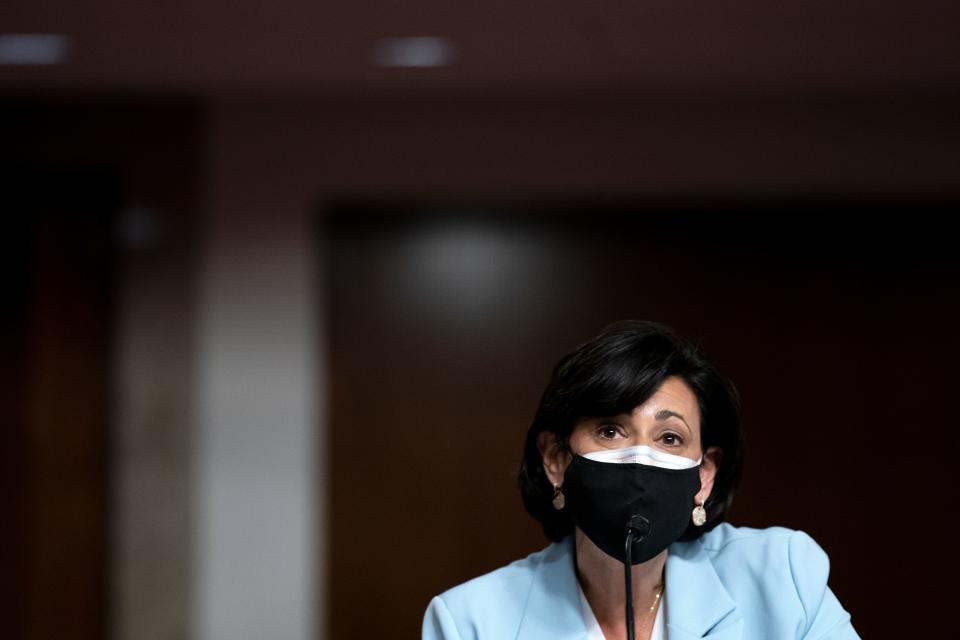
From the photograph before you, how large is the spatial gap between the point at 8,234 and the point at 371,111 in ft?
4.28

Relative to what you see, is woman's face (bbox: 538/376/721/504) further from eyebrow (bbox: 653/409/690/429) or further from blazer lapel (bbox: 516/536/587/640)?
blazer lapel (bbox: 516/536/587/640)

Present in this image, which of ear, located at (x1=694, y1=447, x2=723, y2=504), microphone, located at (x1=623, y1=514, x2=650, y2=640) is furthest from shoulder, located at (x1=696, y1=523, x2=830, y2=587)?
microphone, located at (x1=623, y1=514, x2=650, y2=640)

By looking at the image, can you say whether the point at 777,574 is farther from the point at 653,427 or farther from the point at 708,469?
the point at 653,427

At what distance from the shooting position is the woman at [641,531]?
4.92 feet

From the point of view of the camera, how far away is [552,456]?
160cm

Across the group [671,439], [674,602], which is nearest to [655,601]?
[674,602]

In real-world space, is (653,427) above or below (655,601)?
above

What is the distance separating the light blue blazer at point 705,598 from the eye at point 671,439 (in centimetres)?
21

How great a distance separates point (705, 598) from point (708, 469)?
0.60 feet

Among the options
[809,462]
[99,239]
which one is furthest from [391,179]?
[809,462]

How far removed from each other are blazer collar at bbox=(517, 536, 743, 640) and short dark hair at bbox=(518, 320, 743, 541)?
4cm

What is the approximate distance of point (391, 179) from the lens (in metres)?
4.09

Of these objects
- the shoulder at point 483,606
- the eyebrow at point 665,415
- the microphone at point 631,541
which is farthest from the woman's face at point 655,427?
the shoulder at point 483,606

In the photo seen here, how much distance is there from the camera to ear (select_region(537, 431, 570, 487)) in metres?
1.57
